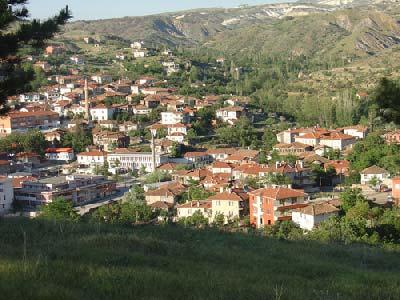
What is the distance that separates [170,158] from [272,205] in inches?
542

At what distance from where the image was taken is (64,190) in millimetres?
22469

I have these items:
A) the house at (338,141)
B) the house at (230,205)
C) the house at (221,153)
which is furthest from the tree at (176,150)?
the house at (230,205)

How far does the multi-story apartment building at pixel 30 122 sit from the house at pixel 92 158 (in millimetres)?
7164

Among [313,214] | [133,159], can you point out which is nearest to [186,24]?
[133,159]

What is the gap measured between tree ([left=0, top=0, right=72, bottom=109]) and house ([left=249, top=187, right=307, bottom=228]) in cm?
1138

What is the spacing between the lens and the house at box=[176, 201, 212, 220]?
61.3ft

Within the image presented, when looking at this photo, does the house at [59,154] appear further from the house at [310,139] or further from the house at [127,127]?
the house at [310,139]

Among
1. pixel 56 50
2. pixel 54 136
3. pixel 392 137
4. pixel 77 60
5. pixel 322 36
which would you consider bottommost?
pixel 392 137

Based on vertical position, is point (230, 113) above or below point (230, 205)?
above

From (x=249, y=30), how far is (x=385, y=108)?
94.7m

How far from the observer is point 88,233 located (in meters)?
5.16

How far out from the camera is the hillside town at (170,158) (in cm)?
1902

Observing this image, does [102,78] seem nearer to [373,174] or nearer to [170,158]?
[170,158]

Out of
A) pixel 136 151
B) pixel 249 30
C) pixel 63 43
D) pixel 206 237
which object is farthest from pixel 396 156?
pixel 249 30
